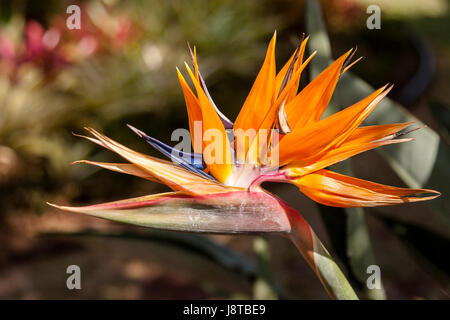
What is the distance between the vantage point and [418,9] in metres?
2.70

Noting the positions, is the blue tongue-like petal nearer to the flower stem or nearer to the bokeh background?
the flower stem

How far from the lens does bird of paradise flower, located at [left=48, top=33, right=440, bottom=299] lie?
38cm

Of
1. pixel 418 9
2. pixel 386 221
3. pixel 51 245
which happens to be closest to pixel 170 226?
pixel 386 221

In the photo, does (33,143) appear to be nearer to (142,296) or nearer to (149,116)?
(149,116)

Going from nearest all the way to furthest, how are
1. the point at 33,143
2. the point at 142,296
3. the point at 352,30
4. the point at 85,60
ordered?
the point at 142,296
the point at 33,143
the point at 85,60
the point at 352,30

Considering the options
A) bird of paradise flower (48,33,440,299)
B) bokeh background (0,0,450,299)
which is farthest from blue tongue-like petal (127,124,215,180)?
bokeh background (0,0,450,299)

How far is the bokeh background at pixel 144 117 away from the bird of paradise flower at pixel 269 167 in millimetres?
331

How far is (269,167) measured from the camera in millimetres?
424

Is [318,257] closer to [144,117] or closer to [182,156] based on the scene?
[182,156]

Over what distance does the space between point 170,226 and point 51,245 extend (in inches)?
50.6

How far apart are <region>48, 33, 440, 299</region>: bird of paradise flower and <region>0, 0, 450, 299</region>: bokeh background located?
0.33 m

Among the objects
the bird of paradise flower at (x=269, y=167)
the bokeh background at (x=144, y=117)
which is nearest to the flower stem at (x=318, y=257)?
the bird of paradise flower at (x=269, y=167)

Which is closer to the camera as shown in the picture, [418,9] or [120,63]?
[120,63]
